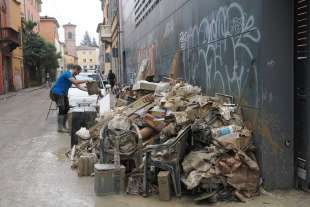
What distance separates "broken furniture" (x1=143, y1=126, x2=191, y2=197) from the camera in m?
5.85

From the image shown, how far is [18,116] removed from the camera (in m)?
16.6

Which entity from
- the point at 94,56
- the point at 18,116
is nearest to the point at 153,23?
the point at 18,116

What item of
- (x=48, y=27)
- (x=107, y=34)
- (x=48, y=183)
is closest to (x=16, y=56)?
(x=107, y=34)

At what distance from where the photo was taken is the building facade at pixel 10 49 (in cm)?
3669

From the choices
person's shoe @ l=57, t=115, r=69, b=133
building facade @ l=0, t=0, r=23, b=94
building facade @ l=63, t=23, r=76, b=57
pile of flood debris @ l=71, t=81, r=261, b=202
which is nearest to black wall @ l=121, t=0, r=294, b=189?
pile of flood debris @ l=71, t=81, r=261, b=202

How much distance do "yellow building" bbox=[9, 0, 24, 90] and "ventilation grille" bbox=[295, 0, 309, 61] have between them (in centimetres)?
3760

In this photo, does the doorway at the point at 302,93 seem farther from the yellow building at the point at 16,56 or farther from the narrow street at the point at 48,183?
the yellow building at the point at 16,56

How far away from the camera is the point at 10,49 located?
39469 millimetres

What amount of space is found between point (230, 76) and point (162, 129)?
1.29m

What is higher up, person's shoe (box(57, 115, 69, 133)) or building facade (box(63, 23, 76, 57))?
building facade (box(63, 23, 76, 57))

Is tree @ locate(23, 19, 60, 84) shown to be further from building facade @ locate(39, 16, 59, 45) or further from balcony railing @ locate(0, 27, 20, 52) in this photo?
building facade @ locate(39, 16, 59, 45)

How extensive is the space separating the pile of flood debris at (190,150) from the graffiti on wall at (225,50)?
0.36 m

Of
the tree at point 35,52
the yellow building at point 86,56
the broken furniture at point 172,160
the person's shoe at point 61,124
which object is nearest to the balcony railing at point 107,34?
the tree at point 35,52

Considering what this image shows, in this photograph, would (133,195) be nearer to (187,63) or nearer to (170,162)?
(170,162)
